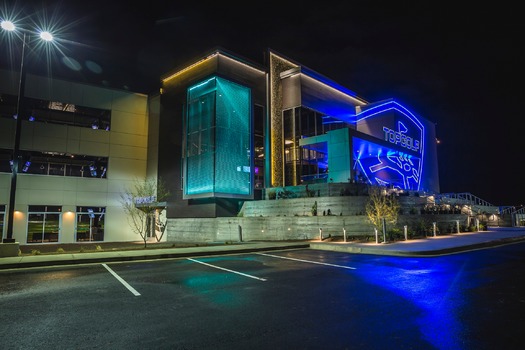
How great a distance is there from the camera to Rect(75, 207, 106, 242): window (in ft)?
101

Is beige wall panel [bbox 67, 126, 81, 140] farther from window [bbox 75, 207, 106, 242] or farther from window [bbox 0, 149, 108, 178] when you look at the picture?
window [bbox 75, 207, 106, 242]

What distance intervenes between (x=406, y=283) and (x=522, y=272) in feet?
13.9

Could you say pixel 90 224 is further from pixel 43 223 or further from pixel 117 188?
pixel 117 188

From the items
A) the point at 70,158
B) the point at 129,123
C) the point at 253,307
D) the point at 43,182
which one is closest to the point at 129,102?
the point at 129,123

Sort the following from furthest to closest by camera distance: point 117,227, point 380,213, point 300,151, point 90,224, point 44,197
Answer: point 300,151 < point 117,227 < point 90,224 < point 44,197 < point 380,213

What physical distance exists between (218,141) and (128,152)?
1106 centimetres

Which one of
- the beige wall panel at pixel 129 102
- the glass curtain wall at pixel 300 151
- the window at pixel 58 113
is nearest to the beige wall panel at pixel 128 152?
the window at pixel 58 113

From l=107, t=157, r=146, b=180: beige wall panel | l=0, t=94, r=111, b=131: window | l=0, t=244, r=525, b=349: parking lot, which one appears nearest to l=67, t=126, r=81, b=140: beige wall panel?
l=0, t=94, r=111, b=131: window

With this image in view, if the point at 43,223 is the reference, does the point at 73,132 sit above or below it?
above

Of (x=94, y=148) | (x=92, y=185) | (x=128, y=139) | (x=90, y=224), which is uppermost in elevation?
(x=128, y=139)

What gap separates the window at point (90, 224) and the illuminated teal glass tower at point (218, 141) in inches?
338

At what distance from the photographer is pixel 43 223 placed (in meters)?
29.2

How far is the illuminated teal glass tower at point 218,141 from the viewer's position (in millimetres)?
29234

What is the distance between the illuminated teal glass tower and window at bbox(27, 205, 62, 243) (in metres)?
11.3
